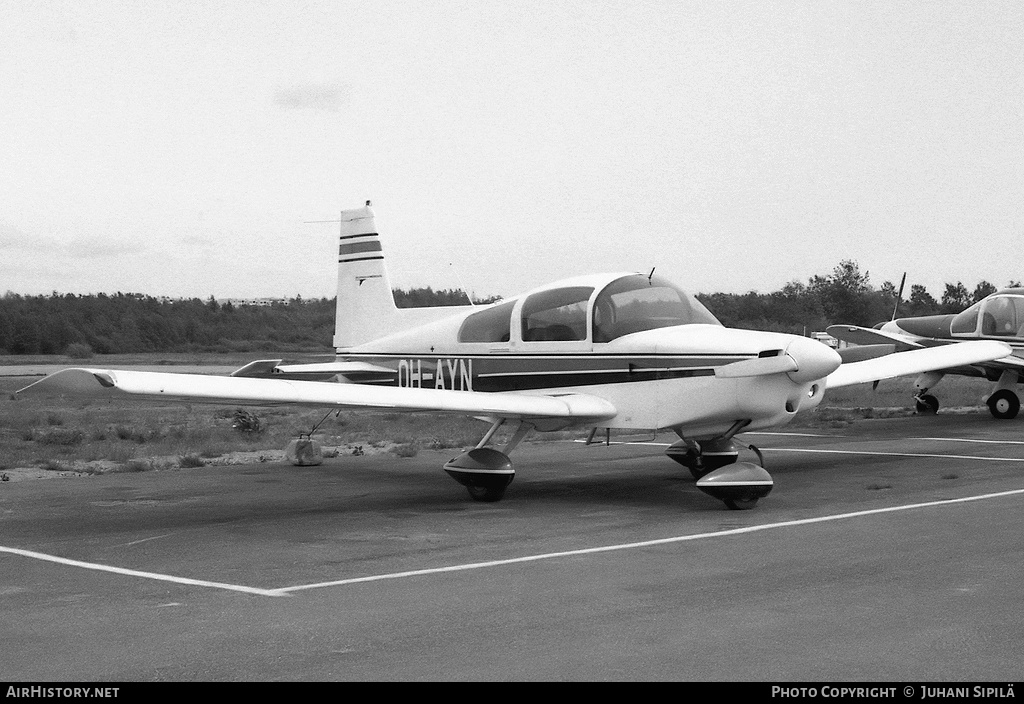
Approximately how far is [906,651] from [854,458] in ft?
31.3

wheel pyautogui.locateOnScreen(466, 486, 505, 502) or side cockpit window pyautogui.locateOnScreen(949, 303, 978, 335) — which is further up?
side cockpit window pyautogui.locateOnScreen(949, 303, 978, 335)

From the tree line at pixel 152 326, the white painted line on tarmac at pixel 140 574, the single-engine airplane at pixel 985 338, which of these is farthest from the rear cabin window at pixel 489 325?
the tree line at pixel 152 326

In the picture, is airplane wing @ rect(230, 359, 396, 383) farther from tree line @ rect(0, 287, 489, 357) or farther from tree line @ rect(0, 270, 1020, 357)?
tree line @ rect(0, 287, 489, 357)

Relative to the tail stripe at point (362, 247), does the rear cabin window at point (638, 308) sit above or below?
below

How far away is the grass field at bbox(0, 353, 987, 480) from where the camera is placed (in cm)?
1551

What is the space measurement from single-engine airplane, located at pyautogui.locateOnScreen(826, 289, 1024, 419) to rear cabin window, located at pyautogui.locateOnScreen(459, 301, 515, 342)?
34.5 feet

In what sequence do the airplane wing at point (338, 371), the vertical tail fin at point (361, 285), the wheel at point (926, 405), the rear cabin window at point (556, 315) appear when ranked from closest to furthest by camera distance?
the rear cabin window at point (556, 315) → the airplane wing at point (338, 371) → the vertical tail fin at point (361, 285) → the wheel at point (926, 405)

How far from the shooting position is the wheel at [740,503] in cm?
945

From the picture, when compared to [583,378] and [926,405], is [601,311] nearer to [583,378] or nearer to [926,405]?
[583,378]

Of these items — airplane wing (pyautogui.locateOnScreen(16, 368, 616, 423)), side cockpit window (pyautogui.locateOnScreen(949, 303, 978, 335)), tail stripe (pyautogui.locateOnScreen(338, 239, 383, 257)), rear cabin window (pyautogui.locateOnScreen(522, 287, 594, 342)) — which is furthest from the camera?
side cockpit window (pyautogui.locateOnScreen(949, 303, 978, 335))

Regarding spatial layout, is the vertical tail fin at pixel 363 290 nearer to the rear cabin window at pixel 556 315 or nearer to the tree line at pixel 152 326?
Answer: the rear cabin window at pixel 556 315

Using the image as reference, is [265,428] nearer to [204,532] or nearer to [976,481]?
[204,532]

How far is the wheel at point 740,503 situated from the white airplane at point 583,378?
13 millimetres

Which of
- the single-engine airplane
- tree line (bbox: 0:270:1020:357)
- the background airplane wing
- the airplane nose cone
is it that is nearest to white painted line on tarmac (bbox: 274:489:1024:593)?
the airplane nose cone
